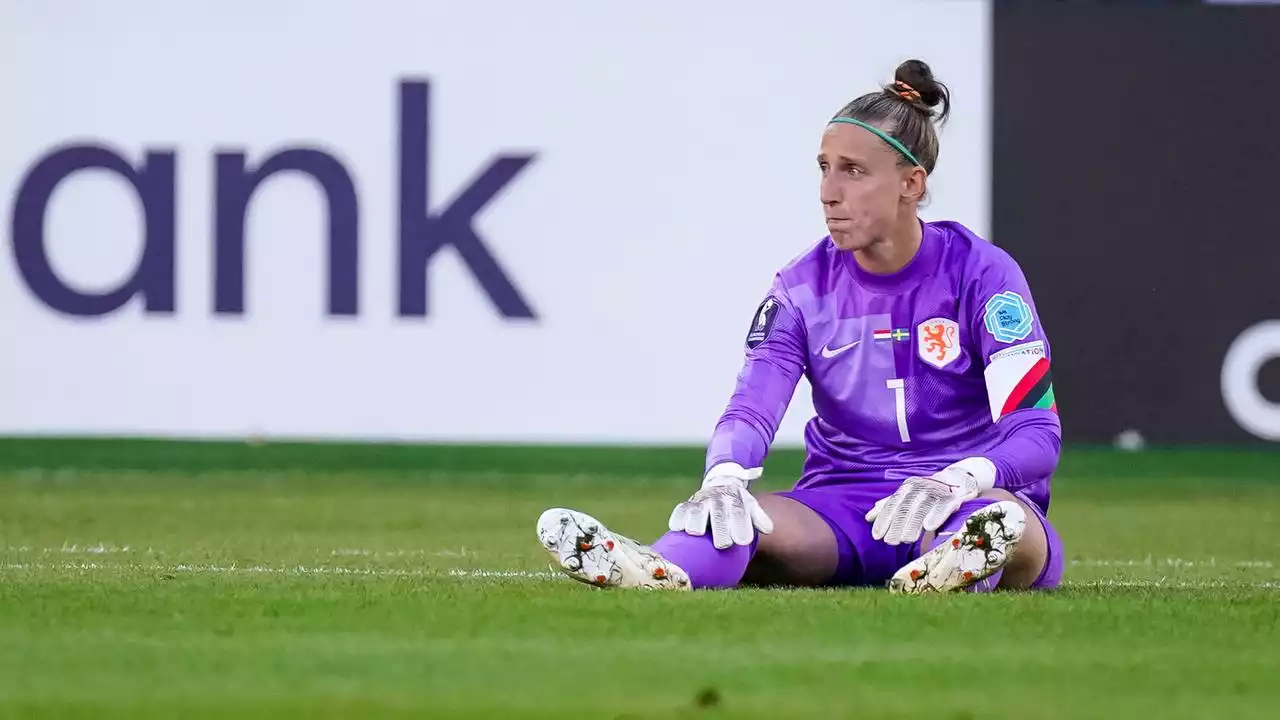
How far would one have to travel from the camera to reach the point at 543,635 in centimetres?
376

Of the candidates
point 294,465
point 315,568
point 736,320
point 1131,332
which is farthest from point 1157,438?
point 315,568

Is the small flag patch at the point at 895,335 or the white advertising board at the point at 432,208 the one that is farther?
the white advertising board at the point at 432,208

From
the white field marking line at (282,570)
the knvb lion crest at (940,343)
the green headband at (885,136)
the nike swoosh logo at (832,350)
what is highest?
the green headband at (885,136)

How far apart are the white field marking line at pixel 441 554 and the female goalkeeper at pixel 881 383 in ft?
4.22

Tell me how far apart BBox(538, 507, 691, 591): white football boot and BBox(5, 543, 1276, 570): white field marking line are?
67.7 inches

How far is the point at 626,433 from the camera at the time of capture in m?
9.79

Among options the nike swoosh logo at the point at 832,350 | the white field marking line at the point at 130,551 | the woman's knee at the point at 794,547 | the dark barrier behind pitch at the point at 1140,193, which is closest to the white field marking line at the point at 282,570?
the white field marking line at the point at 130,551

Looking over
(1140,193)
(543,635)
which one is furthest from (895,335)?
(1140,193)

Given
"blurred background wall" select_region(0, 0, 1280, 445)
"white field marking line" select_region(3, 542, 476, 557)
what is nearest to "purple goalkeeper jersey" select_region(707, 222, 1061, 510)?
"white field marking line" select_region(3, 542, 476, 557)

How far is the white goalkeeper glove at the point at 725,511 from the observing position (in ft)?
14.5

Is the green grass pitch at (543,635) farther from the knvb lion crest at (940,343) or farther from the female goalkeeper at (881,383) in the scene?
the knvb lion crest at (940,343)

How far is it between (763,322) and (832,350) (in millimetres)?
168

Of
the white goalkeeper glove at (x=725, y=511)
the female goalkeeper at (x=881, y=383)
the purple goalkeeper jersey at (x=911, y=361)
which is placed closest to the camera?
the white goalkeeper glove at (x=725, y=511)

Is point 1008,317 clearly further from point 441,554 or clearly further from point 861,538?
point 441,554
